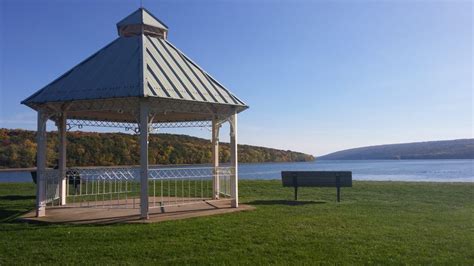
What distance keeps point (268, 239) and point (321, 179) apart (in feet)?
21.9

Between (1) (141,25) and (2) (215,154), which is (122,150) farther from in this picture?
(1) (141,25)

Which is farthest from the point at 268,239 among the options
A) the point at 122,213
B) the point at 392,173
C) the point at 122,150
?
the point at 392,173

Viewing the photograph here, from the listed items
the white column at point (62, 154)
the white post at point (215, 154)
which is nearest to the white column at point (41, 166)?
the white column at point (62, 154)

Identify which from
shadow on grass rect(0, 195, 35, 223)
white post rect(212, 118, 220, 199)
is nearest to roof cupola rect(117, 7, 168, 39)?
white post rect(212, 118, 220, 199)

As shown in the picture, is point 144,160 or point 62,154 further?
point 62,154

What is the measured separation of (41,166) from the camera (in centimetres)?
1109

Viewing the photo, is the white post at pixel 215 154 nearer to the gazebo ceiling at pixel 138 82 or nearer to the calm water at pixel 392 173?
the gazebo ceiling at pixel 138 82

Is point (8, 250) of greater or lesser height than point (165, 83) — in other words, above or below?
below

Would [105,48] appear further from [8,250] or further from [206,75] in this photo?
[8,250]

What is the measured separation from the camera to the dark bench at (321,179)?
1394 cm

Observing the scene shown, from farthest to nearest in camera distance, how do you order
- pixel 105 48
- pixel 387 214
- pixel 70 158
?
pixel 70 158 → pixel 105 48 → pixel 387 214

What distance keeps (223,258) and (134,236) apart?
229cm

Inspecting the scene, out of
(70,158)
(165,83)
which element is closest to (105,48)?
(165,83)

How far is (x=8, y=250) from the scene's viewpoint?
280 inches
